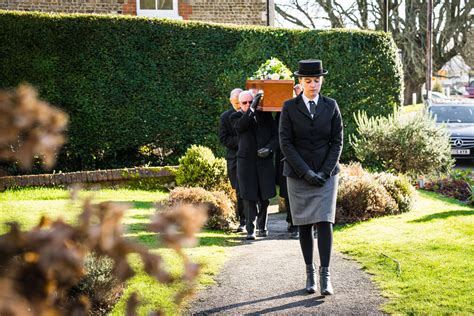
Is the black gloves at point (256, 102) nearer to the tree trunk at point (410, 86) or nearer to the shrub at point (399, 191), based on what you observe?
the shrub at point (399, 191)

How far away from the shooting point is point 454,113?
22062mm

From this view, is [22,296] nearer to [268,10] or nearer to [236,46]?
[236,46]

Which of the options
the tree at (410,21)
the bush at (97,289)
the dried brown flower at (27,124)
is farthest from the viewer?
the tree at (410,21)

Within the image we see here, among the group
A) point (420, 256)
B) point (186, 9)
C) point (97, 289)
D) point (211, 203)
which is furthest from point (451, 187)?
point (97, 289)

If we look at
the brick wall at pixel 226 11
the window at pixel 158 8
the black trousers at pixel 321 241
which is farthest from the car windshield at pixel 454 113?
the black trousers at pixel 321 241

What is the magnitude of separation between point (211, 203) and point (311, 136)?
408 cm

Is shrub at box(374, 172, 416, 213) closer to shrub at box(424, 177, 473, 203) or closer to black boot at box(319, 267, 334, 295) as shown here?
shrub at box(424, 177, 473, 203)

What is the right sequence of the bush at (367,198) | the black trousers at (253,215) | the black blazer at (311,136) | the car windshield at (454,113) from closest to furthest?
the black blazer at (311,136) < the black trousers at (253,215) < the bush at (367,198) < the car windshield at (454,113)

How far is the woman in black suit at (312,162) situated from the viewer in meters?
6.43

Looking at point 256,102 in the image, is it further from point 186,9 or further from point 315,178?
point 186,9

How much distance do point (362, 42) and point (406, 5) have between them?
22808mm

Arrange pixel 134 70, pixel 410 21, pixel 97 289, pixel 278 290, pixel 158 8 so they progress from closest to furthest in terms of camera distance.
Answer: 1. pixel 97 289
2. pixel 278 290
3. pixel 134 70
4. pixel 158 8
5. pixel 410 21

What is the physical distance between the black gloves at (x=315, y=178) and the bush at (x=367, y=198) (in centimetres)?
434

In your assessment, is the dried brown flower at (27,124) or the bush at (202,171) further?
the bush at (202,171)
